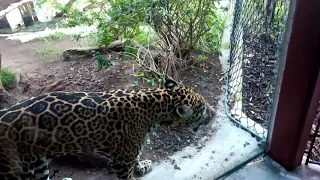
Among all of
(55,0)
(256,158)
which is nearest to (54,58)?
(55,0)

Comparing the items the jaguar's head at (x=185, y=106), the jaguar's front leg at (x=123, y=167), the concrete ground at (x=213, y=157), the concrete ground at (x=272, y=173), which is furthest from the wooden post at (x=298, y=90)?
the jaguar's front leg at (x=123, y=167)

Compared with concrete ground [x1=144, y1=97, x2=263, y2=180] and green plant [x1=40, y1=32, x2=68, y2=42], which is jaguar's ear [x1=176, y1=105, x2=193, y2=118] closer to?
concrete ground [x1=144, y1=97, x2=263, y2=180]

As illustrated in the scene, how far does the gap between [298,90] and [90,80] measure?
5.11 ft

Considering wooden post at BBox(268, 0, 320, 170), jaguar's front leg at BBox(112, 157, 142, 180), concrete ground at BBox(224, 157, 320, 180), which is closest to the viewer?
wooden post at BBox(268, 0, 320, 170)

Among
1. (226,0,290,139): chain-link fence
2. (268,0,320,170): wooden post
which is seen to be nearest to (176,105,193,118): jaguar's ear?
(268,0,320,170): wooden post

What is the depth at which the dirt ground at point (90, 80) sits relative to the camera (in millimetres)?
2107

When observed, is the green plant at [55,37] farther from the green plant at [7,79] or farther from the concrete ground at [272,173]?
the concrete ground at [272,173]

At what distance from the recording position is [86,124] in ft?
5.49

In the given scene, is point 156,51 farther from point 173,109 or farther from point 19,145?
point 19,145

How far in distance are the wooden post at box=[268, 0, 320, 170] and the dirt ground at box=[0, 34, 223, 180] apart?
521 mm

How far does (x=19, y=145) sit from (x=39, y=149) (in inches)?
3.7

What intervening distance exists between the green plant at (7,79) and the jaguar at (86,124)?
1.01 m

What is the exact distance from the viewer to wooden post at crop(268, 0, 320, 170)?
5.18 ft

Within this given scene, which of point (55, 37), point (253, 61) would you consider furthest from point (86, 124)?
point (55, 37)
